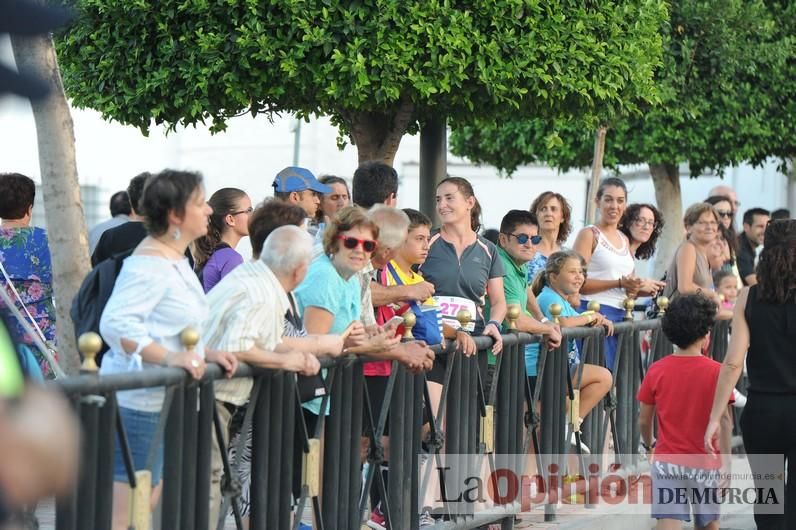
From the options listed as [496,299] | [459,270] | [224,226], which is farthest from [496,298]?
[224,226]

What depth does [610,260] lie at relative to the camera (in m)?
9.41

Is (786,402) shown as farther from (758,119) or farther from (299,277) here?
(758,119)

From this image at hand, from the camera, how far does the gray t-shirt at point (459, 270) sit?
7.39 meters

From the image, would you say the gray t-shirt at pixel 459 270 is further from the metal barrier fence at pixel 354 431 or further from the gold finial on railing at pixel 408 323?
the gold finial on railing at pixel 408 323

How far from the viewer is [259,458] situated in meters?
5.25

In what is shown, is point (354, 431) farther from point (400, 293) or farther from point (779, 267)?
point (779, 267)

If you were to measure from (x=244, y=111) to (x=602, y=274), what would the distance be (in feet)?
9.04

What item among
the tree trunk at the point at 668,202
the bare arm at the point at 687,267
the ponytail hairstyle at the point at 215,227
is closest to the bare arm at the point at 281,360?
the ponytail hairstyle at the point at 215,227

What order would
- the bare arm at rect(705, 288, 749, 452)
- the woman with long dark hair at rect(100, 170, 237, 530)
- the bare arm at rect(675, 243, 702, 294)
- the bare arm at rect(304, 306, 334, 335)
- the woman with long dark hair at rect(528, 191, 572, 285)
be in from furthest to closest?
the bare arm at rect(675, 243, 702, 294) → the woman with long dark hair at rect(528, 191, 572, 285) → the bare arm at rect(705, 288, 749, 452) → the bare arm at rect(304, 306, 334, 335) → the woman with long dark hair at rect(100, 170, 237, 530)

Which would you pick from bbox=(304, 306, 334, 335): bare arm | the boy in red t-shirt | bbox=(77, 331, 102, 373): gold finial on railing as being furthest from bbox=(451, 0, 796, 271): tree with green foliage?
bbox=(77, 331, 102, 373): gold finial on railing

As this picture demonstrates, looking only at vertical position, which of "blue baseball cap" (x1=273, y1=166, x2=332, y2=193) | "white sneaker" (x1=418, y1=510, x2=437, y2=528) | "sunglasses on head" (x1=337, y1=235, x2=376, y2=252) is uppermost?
"blue baseball cap" (x1=273, y1=166, x2=332, y2=193)

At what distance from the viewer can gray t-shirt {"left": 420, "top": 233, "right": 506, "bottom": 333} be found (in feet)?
24.2

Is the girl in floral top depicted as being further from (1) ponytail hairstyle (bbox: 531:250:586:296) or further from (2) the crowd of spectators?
(1) ponytail hairstyle (bbox: 531:250:586:296)

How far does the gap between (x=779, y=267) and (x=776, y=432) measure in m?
0.77
